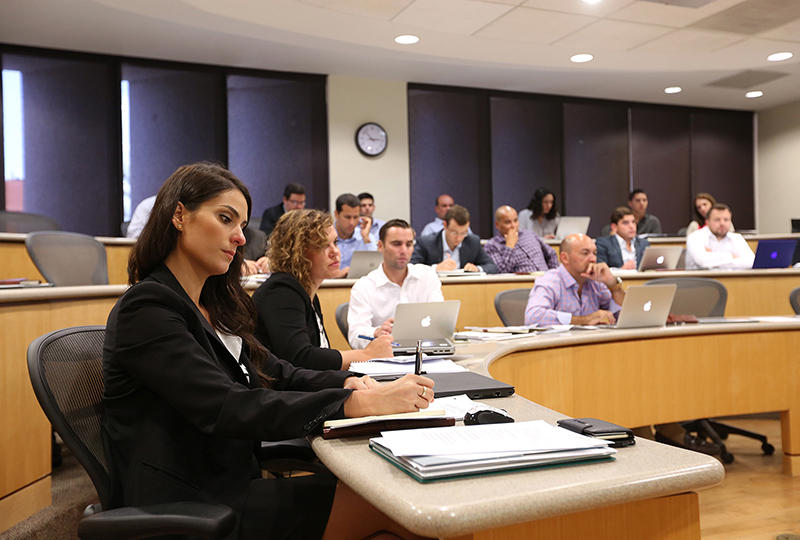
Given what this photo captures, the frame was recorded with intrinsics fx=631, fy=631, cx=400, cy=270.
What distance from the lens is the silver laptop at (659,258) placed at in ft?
15.3

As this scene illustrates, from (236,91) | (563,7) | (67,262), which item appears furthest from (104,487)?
(236,91)

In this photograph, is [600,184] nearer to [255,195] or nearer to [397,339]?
[255,195]

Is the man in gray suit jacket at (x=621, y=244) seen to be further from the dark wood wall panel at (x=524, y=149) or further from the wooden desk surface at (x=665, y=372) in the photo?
the wooden desk surface at (x=665, y=372)

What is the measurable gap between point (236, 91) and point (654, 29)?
4.28 m

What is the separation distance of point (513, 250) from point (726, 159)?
17.5ft

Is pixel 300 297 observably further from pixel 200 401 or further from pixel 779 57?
pixel 779 57

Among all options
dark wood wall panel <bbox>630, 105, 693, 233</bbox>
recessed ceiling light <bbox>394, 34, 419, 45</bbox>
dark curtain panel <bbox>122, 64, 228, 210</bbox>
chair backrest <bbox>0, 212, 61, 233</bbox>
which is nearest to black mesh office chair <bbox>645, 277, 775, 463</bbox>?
recessed ceiling light <bbox>394, 34, 419, 45</bbox>

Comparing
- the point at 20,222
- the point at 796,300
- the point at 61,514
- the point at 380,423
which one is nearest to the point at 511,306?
the point at 796,300

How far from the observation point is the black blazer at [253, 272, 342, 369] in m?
1.91

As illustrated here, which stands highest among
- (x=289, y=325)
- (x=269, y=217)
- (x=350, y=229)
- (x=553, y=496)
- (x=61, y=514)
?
(x=269, y=217)

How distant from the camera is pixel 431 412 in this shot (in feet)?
3.60

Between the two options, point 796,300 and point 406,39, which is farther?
point 406,39

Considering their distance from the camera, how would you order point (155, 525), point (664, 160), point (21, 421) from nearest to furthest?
1. point (155, 525)
2. point (21, 421)
3. point (664, 160)

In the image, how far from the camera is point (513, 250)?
5.57 m
